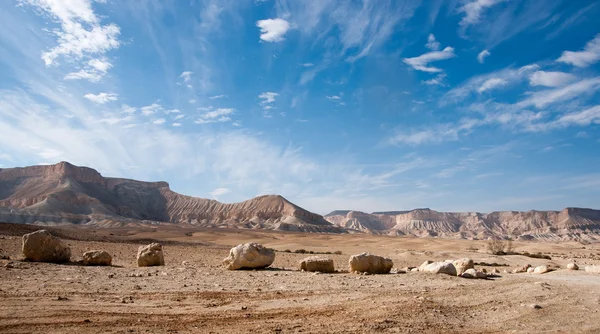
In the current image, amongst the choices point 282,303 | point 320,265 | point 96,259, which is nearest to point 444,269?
point 320,265

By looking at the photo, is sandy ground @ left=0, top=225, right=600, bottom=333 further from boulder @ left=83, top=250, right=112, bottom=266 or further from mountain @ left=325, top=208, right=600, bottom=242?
mountain @ left=325, top=208, right=600, bottom=242

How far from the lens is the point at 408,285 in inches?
433

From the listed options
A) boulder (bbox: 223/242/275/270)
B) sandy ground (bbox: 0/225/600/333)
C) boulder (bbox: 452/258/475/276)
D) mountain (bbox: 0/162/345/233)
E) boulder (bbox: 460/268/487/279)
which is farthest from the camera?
mountain (bbox: 0/162/345/233)

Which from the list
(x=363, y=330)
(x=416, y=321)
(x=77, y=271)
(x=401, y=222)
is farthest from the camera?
(x=401, y=222)

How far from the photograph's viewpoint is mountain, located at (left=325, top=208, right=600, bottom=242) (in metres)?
139

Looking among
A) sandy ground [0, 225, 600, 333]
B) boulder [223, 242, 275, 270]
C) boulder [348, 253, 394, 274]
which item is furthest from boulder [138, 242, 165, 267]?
boulder [348, 253, 394, 274]

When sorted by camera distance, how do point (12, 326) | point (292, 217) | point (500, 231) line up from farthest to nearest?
point (500, 231) < point (292, 217) < point (12, 326)

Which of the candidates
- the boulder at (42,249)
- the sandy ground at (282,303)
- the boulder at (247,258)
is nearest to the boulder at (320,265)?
the boulder at (247,258)

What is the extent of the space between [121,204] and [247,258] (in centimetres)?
12821

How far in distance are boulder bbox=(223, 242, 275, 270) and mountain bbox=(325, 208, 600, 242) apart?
131140mm

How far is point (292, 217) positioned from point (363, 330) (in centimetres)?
11562

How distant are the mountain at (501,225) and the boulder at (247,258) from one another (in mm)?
131140

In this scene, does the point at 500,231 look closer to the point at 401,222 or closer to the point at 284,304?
the point at 401,222

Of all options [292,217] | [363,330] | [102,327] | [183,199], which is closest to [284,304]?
[363,330]
